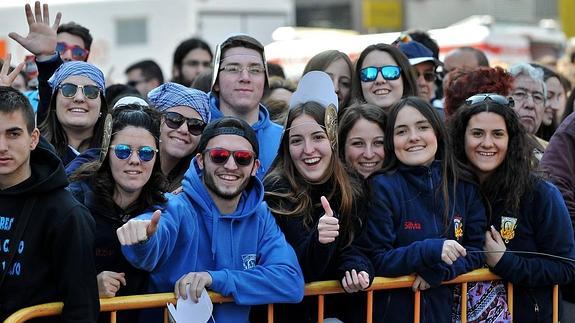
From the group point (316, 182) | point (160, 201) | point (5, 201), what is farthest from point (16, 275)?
point (316, 182)

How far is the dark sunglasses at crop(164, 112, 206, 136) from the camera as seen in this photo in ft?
17.9

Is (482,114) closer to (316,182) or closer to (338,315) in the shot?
(316,182)

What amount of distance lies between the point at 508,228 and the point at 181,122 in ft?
6.52

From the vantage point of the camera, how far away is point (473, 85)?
5965 mm

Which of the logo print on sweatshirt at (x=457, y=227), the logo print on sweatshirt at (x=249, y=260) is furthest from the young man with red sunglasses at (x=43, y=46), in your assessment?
the logo print on sweatshirt at (x=457, y=227)

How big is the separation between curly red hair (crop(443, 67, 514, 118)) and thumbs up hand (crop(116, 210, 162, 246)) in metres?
2.52

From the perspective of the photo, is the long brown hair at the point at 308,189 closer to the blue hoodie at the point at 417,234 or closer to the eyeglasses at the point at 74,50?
the blue hoodie at the point at 417,234

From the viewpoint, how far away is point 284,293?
14.8 ft

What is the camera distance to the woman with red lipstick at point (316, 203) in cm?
472

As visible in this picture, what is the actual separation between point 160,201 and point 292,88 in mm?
2877

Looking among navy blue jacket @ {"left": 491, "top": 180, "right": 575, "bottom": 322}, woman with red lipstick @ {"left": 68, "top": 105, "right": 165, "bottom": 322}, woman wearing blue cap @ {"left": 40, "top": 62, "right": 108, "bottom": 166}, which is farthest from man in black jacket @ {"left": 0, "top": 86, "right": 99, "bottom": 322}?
navy blue jacket @ {"left": 491, "top": 180, "right": 575, "bottom": 322}

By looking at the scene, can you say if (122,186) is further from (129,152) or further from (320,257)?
(320,257)

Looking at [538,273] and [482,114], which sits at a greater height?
[482,114]

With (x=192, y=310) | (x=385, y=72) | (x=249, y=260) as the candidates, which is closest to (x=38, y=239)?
(x=192, y=310)
